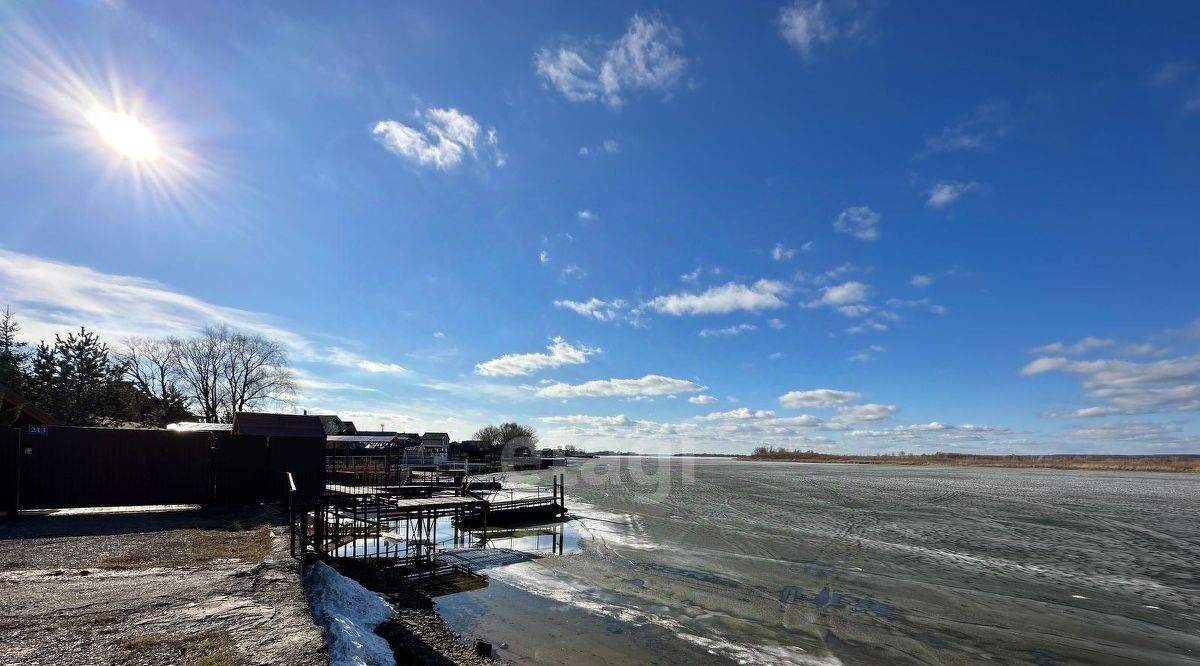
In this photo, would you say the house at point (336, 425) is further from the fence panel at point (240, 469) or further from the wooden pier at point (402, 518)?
the fence panel at point (240, 469)

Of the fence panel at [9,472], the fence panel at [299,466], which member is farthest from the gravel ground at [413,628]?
the fence panel at [9,472]

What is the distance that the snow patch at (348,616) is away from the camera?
273 inches

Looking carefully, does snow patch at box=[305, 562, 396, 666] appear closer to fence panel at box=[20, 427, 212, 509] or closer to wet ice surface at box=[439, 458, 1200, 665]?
wet ice surface at box=[439, 458, 1200, 665]

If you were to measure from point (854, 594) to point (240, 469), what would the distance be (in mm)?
19630

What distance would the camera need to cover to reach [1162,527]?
86.4 feet

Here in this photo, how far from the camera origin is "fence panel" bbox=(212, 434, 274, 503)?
Answer: 19391 millimetres

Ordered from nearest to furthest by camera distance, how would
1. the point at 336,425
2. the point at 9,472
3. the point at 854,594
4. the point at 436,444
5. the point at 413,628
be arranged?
the point at 413,628, the point at 854,594, the point at 9,472, the point at 336,425, the point at 436,444

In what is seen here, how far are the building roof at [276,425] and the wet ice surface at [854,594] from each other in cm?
1520

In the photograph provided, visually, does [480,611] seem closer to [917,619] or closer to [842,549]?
[917,619]

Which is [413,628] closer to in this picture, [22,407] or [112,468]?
[112,468]

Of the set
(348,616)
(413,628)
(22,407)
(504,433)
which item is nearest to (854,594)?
(413,628)

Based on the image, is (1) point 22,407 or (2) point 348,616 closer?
(2) point 348,616

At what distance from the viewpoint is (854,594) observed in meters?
13.7

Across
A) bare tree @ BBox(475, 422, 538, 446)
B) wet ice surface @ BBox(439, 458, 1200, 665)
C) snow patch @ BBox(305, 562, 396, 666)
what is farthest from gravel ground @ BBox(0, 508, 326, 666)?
bare tree @ BBox(475, 422, 538, 446)
